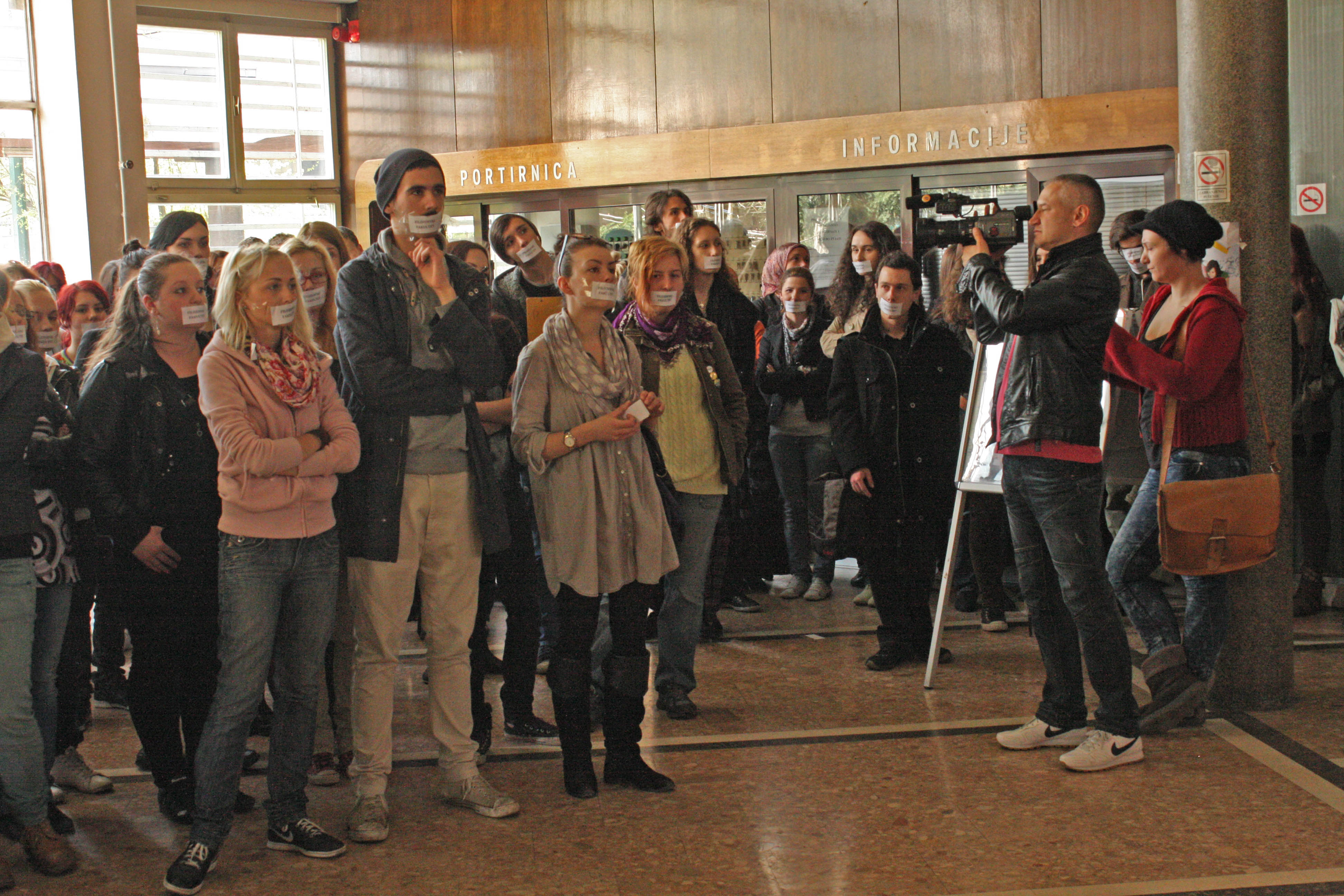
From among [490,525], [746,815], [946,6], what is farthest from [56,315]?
[946,6]

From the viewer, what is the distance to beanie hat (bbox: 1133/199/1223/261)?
12.1 feet

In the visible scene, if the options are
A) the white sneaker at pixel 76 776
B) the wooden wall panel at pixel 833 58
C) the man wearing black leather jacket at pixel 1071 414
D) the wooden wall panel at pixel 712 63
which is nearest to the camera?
the man wearing black leather jacket at pixel 1071 414

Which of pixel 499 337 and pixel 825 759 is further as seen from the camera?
pixel 499 337

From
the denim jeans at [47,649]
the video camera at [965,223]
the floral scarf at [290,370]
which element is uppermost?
the video camera at [965,223]

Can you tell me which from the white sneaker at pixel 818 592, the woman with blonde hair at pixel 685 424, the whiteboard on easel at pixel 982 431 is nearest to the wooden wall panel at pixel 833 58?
the white sneaker at pixel 818 592

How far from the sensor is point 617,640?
3.47 metres

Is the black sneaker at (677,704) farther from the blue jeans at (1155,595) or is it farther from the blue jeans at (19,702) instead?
the blue jeans at (19,702)

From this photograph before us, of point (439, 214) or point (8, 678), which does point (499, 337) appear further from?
point (8, 678)

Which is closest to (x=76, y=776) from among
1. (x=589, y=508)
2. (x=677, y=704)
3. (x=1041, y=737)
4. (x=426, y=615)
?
(x=426, y=615)

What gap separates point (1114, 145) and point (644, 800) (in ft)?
17.4

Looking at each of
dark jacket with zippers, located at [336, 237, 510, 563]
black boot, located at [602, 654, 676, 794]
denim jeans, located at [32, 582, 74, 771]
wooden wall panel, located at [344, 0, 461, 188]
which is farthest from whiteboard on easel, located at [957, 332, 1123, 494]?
wooden wall panel, located at [344, 0, 461, 188]

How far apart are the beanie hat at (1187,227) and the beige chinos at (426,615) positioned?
220cm

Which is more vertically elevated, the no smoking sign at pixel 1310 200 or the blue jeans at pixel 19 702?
the no smoking sign at pixel 1310 200

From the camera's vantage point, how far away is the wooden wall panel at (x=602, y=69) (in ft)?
29.2
